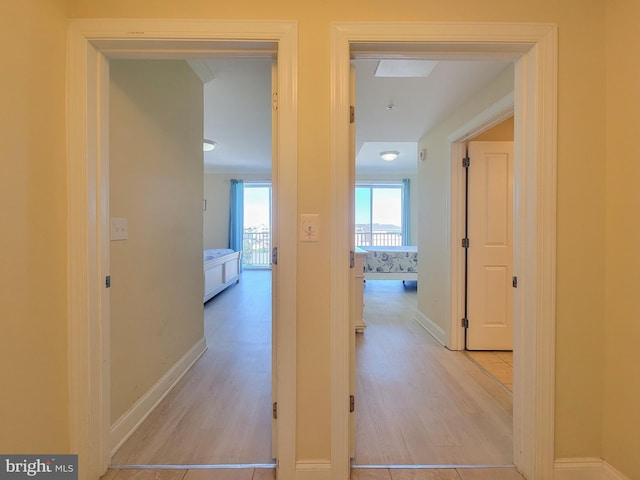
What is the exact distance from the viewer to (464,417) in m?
1.91

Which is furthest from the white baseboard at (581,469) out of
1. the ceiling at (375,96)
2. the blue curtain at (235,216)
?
the blue curtain at (235,216)

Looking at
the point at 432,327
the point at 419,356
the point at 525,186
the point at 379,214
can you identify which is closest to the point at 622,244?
the point at 525,186

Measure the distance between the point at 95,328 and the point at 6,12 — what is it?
4.14ft

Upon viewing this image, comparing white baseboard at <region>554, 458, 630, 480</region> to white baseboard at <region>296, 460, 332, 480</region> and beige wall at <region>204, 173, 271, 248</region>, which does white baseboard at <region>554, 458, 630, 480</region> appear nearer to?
white baseboard at <region>296, 460, 332, 480</region>

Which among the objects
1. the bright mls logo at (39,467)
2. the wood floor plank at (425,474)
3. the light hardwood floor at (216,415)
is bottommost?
the wood floor plank at (425,474)

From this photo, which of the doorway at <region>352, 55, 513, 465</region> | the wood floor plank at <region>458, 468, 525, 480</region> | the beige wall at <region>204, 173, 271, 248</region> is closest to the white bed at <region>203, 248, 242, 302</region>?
the beige wall at <region>204, 173, 271, 248</region>

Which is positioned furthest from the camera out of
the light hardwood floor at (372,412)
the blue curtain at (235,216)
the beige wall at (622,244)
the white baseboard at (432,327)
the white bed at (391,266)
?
the blue curtain at (235,216)

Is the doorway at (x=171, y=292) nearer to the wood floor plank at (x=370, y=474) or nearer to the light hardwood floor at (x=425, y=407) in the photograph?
the wood floor plank at (x=370, y=474)

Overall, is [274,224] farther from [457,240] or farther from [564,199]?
[457,240]

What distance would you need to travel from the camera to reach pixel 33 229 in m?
1.20

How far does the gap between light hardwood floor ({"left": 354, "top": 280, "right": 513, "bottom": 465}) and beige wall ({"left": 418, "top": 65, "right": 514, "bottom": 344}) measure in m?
0.45

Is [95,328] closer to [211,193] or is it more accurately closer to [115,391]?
[115,391]

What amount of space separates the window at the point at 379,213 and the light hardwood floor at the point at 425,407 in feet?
16.1

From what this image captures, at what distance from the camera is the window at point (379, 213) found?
804cm
